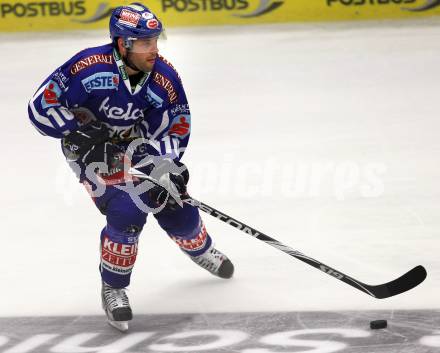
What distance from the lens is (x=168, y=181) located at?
180 inches

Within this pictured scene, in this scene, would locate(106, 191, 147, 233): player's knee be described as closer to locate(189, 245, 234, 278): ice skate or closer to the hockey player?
the hockey player

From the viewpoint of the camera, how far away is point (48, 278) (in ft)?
17.2

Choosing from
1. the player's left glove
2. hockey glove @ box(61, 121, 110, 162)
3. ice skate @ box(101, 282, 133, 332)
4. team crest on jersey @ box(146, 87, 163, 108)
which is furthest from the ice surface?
team crest on jersey @ box(146, 87, 163, 108)

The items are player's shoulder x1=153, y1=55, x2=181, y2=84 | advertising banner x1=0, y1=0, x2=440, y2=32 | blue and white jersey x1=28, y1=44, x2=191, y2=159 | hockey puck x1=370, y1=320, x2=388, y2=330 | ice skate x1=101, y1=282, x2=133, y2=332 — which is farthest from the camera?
advertising banner x1=0, y1=0, x2=440, y2=32

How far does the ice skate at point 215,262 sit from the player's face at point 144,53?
1.03 m

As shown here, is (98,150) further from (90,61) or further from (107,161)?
(90,61)

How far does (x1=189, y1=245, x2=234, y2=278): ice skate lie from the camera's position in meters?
5.12

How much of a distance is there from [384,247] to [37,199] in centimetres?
225

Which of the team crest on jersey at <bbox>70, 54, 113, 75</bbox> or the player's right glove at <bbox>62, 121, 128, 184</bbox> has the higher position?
the team crest on jersey at <bbox>70, 54, 113, 75</bbox>

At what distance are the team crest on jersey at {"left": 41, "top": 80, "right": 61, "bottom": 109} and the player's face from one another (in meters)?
0.35

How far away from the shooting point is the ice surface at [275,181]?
5.02 meters

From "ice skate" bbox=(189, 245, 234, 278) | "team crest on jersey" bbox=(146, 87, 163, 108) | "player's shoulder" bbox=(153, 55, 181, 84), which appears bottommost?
"ice skate" bbox=(189, 245, 234, 278)

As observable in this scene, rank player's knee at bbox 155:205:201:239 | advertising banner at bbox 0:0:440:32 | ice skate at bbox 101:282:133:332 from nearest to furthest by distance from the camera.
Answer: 1. ice skate at bbox 101:282:133:332
2. player's knee at bbox 155:205:201:239
3. advertising banner at bbox 0:0:440:32

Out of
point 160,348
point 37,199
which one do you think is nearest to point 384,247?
point 160,348
